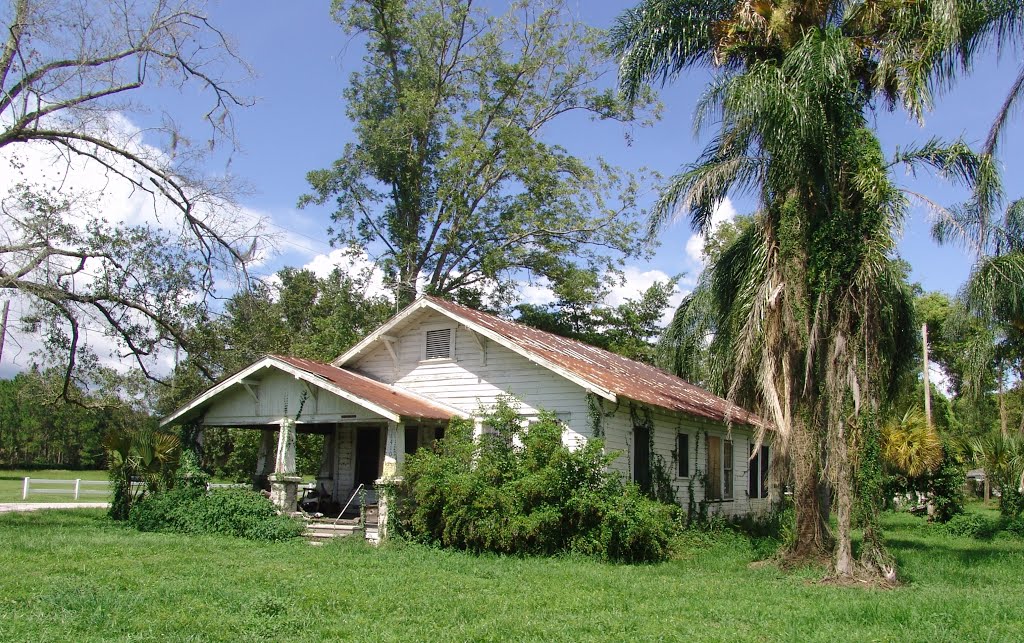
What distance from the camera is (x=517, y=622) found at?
8.87 meters

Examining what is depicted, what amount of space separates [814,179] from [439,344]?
30.1 ft

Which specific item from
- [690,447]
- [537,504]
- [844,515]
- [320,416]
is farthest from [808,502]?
[320,416]

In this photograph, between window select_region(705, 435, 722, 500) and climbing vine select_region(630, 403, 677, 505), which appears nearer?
climbing vine select_region(630, 403, 677, 505)

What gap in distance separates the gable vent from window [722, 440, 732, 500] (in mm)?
8583

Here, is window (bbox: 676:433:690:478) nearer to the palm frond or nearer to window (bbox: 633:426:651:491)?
window (bbox: 633:426:651:491)

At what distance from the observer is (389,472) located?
1612 cm

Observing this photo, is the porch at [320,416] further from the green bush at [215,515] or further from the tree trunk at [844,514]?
the tree trunk at [844,514]

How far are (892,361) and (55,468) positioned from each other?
7811 centimetres

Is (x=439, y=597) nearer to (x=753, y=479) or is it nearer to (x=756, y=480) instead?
(x=753, y=479)

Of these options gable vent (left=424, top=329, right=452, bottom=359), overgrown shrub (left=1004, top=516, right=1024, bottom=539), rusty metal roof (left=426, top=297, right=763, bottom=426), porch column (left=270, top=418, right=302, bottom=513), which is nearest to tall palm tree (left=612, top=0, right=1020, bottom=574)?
rusty metal roof (left=426, top=297, right=763, bottom=426)

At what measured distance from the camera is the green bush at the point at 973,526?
21609 millimetres

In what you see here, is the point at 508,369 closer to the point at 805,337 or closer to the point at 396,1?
the point at 805,337

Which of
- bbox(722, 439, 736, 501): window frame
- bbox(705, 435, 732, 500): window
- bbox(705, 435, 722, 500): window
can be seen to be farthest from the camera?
bbox(722, 439, 736, 501): window frame

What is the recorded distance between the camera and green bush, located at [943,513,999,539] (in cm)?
2161
